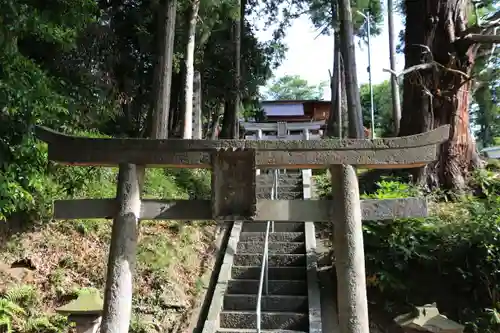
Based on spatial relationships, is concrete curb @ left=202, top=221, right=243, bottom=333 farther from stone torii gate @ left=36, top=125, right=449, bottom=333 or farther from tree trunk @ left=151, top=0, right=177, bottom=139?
tree trunk @ left=151, top=0, right=177, bottom=139

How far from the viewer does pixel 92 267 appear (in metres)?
6.18

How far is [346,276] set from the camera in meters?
3.54

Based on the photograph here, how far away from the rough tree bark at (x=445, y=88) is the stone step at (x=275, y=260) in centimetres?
291

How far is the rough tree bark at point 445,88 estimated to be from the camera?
25.5ft

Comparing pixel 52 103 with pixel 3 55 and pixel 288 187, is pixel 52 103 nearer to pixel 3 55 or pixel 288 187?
pixel 3 55

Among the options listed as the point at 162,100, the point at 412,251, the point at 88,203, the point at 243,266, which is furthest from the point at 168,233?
the point at 412,251

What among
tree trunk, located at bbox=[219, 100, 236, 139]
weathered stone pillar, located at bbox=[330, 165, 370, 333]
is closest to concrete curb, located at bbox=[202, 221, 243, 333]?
weathered stone pillar, located at bbox=[330, 165, 370, 333]

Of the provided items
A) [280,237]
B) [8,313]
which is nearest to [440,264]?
[280,237]

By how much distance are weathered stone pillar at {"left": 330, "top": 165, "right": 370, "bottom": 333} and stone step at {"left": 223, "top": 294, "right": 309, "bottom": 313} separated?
2.50 m

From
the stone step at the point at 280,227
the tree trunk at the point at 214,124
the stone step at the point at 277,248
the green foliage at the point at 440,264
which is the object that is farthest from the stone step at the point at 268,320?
the tree trunk at the point at 214,124

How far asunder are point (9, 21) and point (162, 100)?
435 cm

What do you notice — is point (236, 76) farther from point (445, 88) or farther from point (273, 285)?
point (273, 285)

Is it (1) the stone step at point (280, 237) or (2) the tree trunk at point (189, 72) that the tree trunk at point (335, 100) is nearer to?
(2) the tree trunk at point (189, 72)

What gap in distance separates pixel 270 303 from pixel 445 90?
5.18 metres
